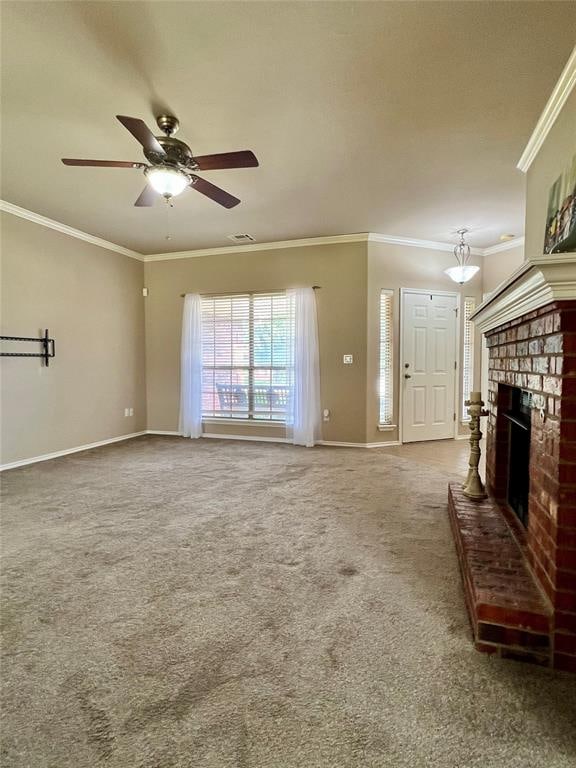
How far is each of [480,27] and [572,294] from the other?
154 cm

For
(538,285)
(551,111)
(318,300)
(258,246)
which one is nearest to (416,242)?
(318,300)

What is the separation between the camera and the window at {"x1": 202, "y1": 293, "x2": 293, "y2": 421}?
5305 mm

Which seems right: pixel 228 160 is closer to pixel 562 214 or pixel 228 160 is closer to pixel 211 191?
pixel 211 191

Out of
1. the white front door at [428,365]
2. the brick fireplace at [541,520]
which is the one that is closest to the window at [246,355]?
the white front door at [428,365]

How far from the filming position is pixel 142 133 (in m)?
2.06

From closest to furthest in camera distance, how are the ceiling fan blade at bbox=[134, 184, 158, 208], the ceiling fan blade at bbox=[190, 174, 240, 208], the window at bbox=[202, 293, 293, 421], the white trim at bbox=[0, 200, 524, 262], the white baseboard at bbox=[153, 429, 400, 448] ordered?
the ceiling fan blade at bbox=[190, 174, 240, 208], the ceiling fan blade at bbox=[134, 184, 158, 208], the white trim at bbox=[0, 200, 524, 262], the white baseboard at bbox=[153, 429, 400, 448], the window at bbox=[202, 293, 293, 421]

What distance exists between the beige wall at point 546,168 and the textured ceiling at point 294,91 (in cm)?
17

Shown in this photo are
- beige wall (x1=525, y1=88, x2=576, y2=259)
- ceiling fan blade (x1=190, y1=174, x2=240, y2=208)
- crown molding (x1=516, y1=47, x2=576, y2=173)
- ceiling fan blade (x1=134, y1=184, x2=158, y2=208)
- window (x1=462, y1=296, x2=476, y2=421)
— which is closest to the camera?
crown molding (x1=516, y1=47, x2=576, y2=173)

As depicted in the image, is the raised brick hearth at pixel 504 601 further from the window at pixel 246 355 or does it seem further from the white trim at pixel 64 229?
the white trim at pixel 64 229

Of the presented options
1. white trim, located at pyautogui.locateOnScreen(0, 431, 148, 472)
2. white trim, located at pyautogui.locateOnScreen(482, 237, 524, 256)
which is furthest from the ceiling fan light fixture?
white trim, located at pyautogui.locateOnScreen(482, 237, 524, 256)

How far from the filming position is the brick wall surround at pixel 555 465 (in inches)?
53.5

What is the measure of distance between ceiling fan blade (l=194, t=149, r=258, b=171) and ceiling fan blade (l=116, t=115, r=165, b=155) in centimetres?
24

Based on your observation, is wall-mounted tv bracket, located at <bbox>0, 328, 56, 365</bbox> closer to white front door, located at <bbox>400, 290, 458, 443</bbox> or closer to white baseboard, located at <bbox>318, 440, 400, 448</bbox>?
white baseboard, located at <bbox>318, 440, 400, 448</bbox>

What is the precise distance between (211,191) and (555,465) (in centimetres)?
267
